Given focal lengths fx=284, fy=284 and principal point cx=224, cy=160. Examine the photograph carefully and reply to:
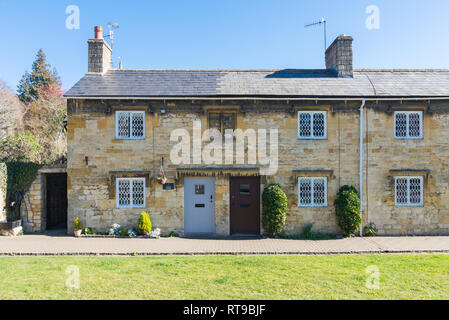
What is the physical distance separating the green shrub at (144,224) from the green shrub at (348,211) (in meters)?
8.12

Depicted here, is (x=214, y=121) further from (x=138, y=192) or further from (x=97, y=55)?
(x=97, y=55)

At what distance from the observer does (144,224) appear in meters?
12.0

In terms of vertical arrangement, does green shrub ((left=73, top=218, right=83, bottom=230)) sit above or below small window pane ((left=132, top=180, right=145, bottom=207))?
below

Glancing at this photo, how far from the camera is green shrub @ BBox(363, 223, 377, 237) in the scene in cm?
1237

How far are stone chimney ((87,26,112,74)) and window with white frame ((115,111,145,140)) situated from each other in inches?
117

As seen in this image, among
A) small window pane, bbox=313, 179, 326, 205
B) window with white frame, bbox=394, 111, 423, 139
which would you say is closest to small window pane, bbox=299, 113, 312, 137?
small window pane, bbox=313, 179, 326, 205

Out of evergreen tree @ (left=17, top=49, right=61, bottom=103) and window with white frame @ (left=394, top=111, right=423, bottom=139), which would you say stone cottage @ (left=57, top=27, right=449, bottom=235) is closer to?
window with white frame @ (left=394, top=111, right=423, bottom=139)

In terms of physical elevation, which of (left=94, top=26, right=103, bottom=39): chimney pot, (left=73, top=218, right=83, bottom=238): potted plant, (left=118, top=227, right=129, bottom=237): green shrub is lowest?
(left=118, top=227, right=129, bottom=237): green shrub

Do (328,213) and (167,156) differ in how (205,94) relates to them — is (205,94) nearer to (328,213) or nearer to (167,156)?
(167,156)

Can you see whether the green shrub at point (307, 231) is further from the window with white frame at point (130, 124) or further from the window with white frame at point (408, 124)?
the window with white frame at point (130, 124)

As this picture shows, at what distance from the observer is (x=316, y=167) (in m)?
12.6

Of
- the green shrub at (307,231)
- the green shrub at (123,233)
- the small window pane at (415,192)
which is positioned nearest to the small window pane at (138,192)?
the green shrub at (123,233)

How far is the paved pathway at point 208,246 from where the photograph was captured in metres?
9.86

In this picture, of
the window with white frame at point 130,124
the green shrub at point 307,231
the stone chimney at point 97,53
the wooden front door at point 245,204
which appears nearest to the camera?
the green shrub at point 307,231
